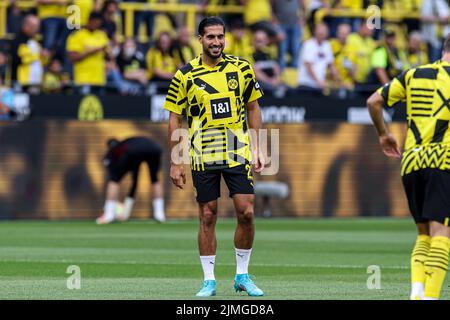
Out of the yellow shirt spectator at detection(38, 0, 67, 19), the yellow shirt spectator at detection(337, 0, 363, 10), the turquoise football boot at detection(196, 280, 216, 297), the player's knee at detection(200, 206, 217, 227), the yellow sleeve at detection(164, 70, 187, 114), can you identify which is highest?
the yellow shirt spectator at detection(337, 0, 363, 10)

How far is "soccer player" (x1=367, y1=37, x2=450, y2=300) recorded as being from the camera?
32.8 ft

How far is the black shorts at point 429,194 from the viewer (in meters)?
10.0

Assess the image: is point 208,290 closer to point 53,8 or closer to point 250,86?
point 250,86

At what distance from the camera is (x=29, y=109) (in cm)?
2391

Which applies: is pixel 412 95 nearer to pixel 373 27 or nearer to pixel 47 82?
pixel 47 82

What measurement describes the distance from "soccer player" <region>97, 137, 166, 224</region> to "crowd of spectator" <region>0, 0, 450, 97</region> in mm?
1290

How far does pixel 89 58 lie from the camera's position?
945 inches

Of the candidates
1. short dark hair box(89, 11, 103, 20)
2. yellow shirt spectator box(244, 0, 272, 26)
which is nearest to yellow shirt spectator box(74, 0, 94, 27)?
short dark hair box(89, 11, 103, 20)

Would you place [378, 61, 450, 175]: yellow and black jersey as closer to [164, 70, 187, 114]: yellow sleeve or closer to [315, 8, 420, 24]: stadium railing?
[164, 70, 187, 114]: yellow sleeve

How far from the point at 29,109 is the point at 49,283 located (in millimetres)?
11596

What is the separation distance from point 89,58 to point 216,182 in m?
12.7

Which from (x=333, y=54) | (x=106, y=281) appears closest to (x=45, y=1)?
(x=333, y=54)

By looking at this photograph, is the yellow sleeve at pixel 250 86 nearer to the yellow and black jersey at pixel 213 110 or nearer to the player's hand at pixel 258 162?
the yellow and black jersey at pixel 213 110

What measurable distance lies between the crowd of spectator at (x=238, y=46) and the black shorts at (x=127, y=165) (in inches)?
60.1
